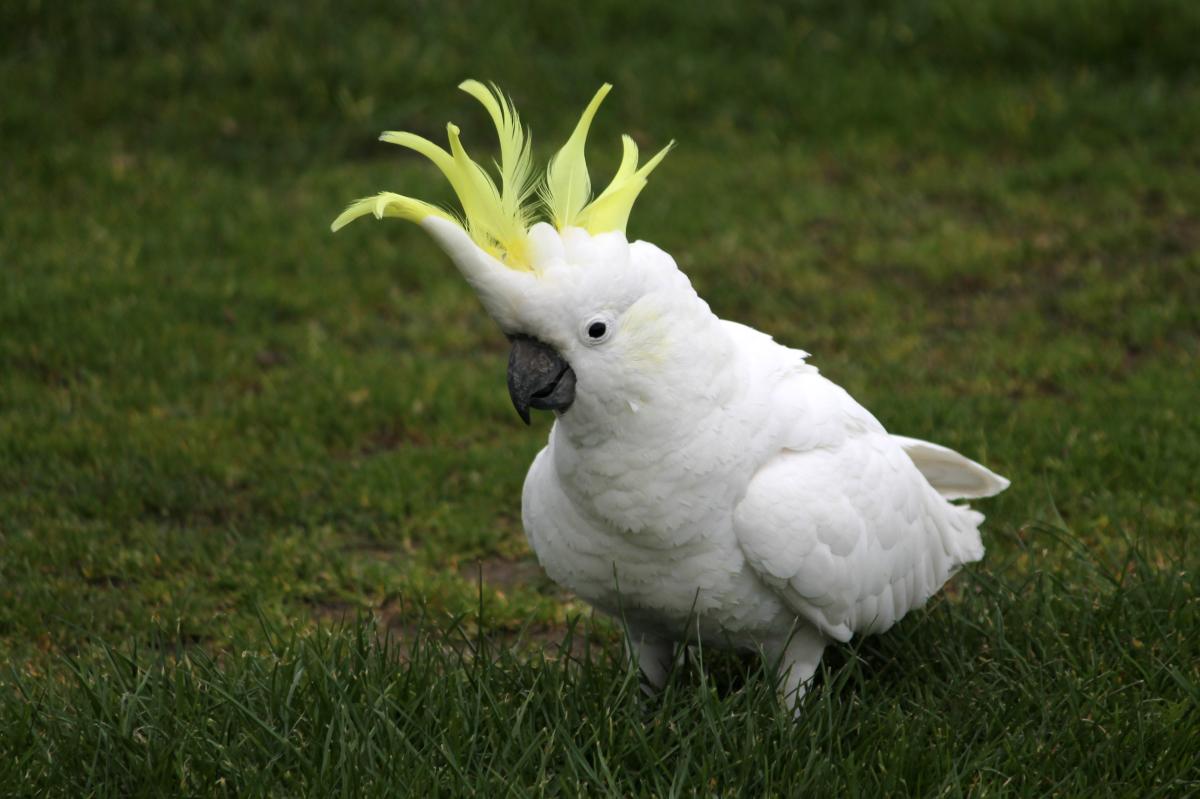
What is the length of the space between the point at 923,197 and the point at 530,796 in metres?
4.13

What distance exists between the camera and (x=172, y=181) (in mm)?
6027

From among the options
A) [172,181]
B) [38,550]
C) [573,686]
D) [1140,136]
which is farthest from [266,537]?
[1140,136]

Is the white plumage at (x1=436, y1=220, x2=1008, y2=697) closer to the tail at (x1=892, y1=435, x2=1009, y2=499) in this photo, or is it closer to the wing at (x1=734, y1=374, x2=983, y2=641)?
the wing at (x1=734, y1=374, x2=983, y2=641)

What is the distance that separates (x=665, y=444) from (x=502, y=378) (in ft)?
7.51

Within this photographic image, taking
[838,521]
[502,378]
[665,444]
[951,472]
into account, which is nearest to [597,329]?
[665,444]

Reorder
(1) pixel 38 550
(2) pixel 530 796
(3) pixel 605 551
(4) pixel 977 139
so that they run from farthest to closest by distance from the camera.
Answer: (4) pixel 977 139
(1) pixel 38 550
(3) pixel 605 551
(2) pixel 530 796

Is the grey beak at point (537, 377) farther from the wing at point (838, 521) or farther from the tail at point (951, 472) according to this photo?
the tail at point (951, 472)

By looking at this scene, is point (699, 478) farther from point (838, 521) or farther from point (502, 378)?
point (502, 378)

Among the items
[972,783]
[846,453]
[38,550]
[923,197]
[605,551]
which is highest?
[923,197]

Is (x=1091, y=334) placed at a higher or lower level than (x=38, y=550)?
higher

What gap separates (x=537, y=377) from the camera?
99.1 inches

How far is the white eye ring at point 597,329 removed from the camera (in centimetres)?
252

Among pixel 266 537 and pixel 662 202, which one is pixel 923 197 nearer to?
pixel 662 202

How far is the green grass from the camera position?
2.73 m
